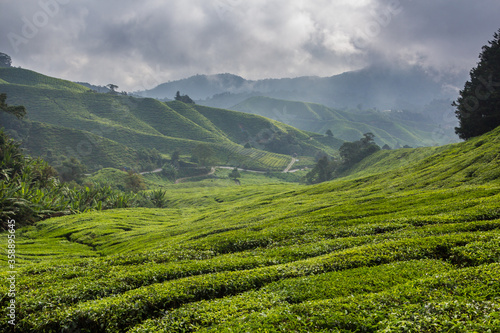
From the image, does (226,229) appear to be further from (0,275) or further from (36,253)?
(36,253)

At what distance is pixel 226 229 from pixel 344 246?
60.4 ft

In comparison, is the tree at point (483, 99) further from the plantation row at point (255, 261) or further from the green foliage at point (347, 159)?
the green foliage at point (347, 159)

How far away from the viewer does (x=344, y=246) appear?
21.2 metres

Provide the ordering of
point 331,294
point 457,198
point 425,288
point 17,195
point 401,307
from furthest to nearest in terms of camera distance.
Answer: point 17,195, point 457,198, point 331,294, point 425,288, point 401,307

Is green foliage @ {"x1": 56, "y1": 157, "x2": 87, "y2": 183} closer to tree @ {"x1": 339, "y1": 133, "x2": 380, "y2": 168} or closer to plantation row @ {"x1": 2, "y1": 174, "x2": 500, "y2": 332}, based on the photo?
plantation row @ {"x1": 2, "y1": 174, "x2": 500, "y2": 332}

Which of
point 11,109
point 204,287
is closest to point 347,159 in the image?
point 11,109

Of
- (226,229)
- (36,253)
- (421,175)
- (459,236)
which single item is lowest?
(36,253)

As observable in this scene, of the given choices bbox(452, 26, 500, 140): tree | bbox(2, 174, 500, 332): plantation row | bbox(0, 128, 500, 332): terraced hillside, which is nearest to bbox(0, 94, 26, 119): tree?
bbox(2, 174, 500, 332): plantation row

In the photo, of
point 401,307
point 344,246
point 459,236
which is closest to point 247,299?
point 401,307

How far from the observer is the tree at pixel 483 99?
66.8 metres

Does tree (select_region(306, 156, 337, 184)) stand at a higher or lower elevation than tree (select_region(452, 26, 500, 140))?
lower

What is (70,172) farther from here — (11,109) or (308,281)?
(308,281)

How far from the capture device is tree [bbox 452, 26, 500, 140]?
6675 cm

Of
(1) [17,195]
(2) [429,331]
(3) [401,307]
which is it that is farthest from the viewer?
(1) [17,195]
